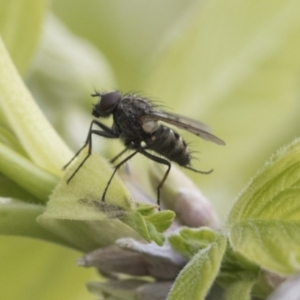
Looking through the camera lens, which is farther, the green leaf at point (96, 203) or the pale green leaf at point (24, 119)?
the pale green leaf at point (24, 119)

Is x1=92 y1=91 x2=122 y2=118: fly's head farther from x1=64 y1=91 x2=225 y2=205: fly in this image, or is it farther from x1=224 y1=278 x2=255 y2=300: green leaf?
x1=224 y1=278 x2=255 y2=300: green leaf

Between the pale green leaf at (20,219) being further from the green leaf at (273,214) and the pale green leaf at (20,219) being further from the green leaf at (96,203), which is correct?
the green leaf at (273,214)

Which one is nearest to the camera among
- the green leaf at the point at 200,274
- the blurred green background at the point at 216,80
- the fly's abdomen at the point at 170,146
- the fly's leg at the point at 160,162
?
the green leaf at the point at 200,274

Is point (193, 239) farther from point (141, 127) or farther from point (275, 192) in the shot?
point (141, 127)

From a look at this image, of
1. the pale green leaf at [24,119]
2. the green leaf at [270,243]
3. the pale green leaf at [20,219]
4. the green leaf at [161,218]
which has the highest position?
the green leaf at [270,243]

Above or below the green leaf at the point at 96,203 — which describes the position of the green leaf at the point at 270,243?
above

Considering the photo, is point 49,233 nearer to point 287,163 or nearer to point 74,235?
point 74,235

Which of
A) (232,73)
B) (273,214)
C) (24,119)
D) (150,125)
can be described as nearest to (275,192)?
(273,214)

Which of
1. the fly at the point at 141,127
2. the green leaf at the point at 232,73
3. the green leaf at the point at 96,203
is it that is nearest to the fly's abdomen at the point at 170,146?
the fly at the point at 141,127
